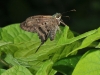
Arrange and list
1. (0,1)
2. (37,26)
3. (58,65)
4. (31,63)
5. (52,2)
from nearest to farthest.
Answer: (58,65) → (31,63) → (37,26) → (0,1) → (52,2)

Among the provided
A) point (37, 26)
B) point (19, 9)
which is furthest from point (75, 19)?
point (37, 26)

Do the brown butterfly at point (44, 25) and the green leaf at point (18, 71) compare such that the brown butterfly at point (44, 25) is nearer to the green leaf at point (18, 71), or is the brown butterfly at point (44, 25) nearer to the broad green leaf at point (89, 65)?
the green leaf at point (18, 71)

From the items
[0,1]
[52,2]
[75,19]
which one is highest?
[0,1]

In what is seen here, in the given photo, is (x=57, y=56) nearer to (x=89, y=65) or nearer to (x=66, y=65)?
(x=66, y=65)

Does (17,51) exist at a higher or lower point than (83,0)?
higher

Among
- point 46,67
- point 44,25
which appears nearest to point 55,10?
point 44,25

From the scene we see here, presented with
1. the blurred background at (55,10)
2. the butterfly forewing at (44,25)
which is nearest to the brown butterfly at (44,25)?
the butterfly forewing at (44,25)

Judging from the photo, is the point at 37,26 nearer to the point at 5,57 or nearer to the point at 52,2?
the point at 5,57
